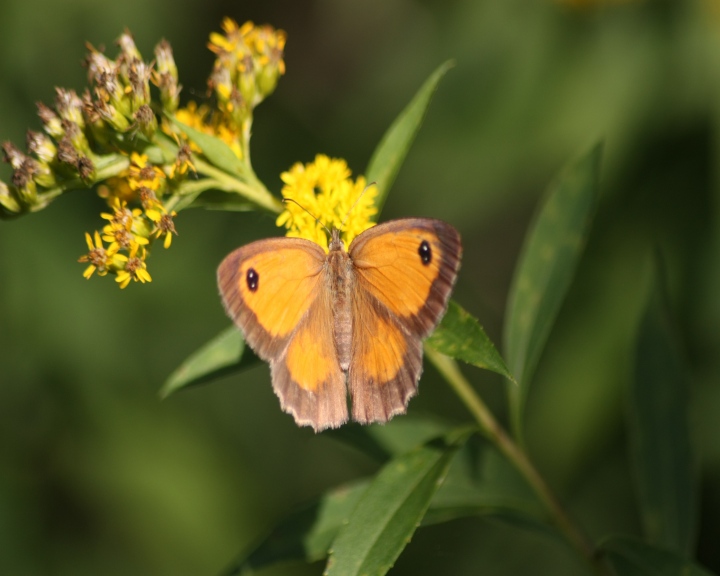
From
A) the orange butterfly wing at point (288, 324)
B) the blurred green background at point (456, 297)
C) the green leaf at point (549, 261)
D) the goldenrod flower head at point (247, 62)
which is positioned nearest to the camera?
the orange butterfly wing at point (288, 324)

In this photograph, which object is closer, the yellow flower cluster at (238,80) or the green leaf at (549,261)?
the yellow flower cluster at (238,80)

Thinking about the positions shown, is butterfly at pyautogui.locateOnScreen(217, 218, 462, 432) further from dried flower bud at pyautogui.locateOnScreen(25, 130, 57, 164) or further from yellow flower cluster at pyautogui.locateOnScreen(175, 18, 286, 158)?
dried flower bud at pyautogui.locateOnScreen(25, 130, 57, 164)

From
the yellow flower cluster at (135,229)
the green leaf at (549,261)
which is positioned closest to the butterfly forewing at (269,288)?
the yellow flower cluster at (135,229)

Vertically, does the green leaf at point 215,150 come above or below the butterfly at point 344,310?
above

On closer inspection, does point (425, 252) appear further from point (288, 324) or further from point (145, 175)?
point (145, 175)

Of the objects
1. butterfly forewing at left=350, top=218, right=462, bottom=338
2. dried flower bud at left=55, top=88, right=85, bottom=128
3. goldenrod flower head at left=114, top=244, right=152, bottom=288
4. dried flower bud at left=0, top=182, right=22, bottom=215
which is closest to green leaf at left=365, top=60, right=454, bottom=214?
butterfly forewing at left=350, top=218, right=462, bottom=338

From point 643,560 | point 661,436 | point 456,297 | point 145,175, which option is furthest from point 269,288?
point 456,297

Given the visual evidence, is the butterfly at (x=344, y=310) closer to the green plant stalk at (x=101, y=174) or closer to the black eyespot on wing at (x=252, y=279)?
the black eyespot on wing at (x=252, y=279)
